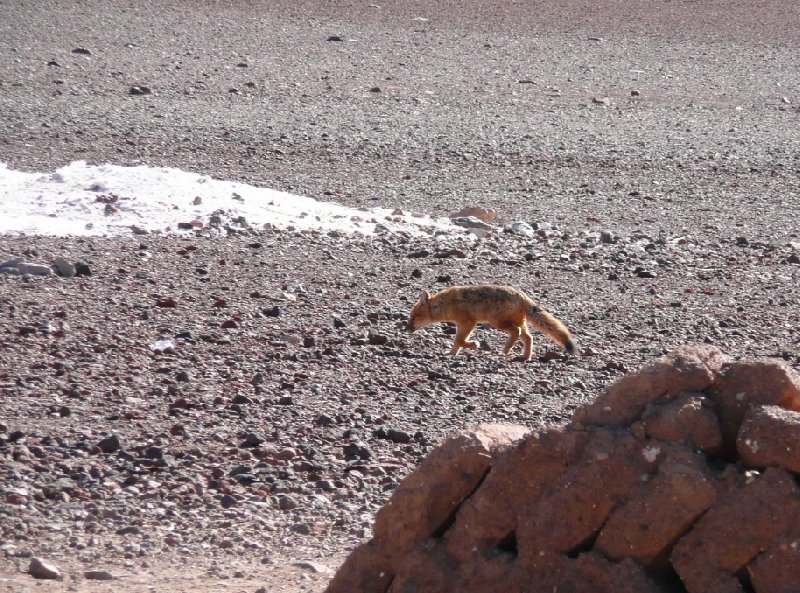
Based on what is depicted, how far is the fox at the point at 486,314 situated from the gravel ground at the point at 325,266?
0.20m

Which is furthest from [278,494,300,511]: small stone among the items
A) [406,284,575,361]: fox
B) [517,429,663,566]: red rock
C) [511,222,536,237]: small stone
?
[511,222,536,237]: small stone

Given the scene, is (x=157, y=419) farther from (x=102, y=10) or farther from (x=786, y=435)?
→ (x=102, y=10)

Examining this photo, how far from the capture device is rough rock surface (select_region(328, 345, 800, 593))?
479cm

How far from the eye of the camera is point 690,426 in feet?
16.4

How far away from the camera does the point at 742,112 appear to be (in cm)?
2408

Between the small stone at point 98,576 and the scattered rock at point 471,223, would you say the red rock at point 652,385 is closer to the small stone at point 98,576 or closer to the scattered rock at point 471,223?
the small stone at point 98,576

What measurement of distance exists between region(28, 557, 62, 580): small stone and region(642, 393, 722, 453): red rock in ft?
9.70

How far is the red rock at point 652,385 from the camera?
17.0 ft

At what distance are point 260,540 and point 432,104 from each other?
16941 mm

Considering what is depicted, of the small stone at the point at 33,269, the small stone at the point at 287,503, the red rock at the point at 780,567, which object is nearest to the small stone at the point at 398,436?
the small stone at the point at 287,503

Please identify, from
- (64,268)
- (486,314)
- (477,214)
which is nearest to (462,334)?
(486,314)

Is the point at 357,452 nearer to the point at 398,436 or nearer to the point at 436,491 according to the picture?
the point at 398,436

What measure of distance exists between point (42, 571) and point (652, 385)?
3.03 metres

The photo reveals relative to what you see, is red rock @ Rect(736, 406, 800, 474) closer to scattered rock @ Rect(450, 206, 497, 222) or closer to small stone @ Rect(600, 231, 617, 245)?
small stone @ Rect(600, 231, 617, 245)
